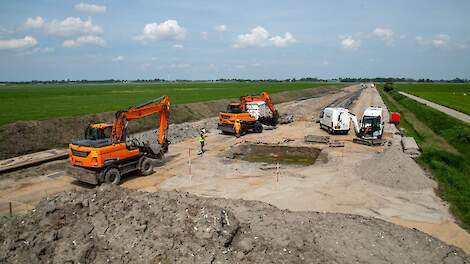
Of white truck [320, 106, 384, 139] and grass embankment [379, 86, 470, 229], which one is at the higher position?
white truck [320, 106, 384, 139]

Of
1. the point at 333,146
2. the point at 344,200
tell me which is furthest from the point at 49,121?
the point at 344,200

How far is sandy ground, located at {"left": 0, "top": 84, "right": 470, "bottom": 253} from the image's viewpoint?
13.5 meters

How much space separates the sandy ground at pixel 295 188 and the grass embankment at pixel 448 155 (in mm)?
709

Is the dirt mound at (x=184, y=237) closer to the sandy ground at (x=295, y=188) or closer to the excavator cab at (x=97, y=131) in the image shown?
the sandy ground at (x=295, y=188)

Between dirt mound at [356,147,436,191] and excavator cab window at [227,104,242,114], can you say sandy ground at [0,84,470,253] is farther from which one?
excavator cab window at [227,104,242,114]

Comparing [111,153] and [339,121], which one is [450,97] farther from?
[111,153]

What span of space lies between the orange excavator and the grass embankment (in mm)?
14137

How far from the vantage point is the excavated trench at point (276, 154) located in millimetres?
22891

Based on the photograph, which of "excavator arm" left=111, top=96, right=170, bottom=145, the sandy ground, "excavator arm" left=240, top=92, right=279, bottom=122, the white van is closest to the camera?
the sandy ground

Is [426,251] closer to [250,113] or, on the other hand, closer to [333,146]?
[333,146]

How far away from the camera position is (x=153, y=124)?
3716 cm

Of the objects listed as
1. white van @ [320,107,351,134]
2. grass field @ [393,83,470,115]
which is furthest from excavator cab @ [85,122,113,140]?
grass field @ [393,83,470,115]

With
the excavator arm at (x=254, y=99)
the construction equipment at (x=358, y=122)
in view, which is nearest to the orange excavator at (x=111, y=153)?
the excavator arm at (x=254, y=99)

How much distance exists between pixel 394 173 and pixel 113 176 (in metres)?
13.4
